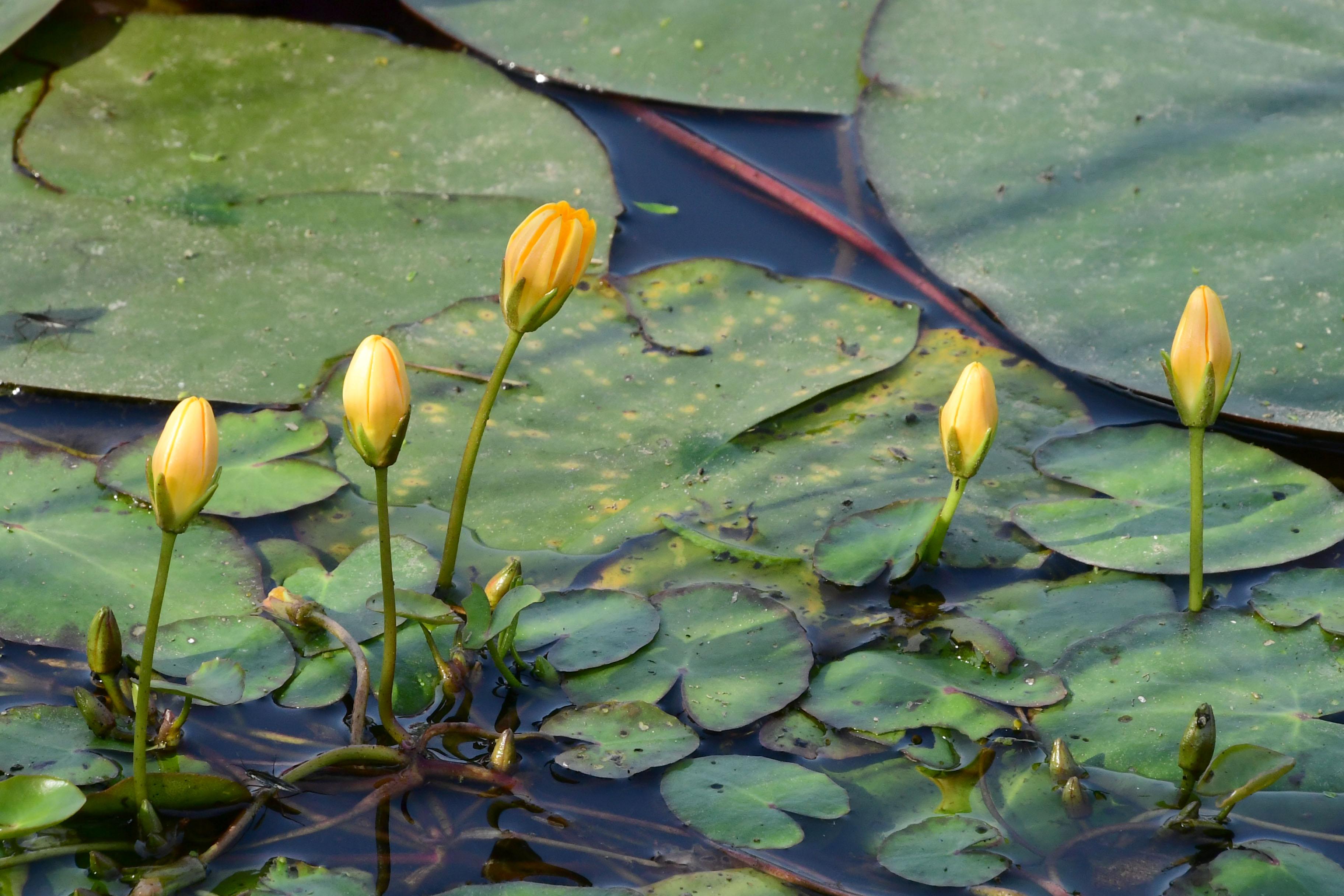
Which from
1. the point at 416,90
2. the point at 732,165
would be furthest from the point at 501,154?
the point at 732,165

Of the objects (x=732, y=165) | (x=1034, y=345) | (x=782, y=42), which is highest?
(x=782, y=42)

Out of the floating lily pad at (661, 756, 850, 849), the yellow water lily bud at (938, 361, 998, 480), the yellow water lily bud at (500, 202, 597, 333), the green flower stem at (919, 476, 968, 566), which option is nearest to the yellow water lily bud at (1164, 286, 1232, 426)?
the yellow water lily bud at (938, 361, 998, 480)

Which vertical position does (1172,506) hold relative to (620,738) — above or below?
above

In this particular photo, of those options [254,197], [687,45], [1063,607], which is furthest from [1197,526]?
[254,197]

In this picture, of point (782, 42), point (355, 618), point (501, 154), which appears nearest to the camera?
point (355, 618)

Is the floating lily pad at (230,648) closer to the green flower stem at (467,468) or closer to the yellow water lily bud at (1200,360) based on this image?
the green flower stem at (467,468)

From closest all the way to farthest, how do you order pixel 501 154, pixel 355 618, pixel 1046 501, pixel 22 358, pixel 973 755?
pixel 973 755 < pixel 355 618 < pixel 1046 501 < pixel 22 358 < pixel 501 154

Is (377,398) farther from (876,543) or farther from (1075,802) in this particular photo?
(1075,802)

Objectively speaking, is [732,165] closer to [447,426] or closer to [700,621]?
[447,426]
